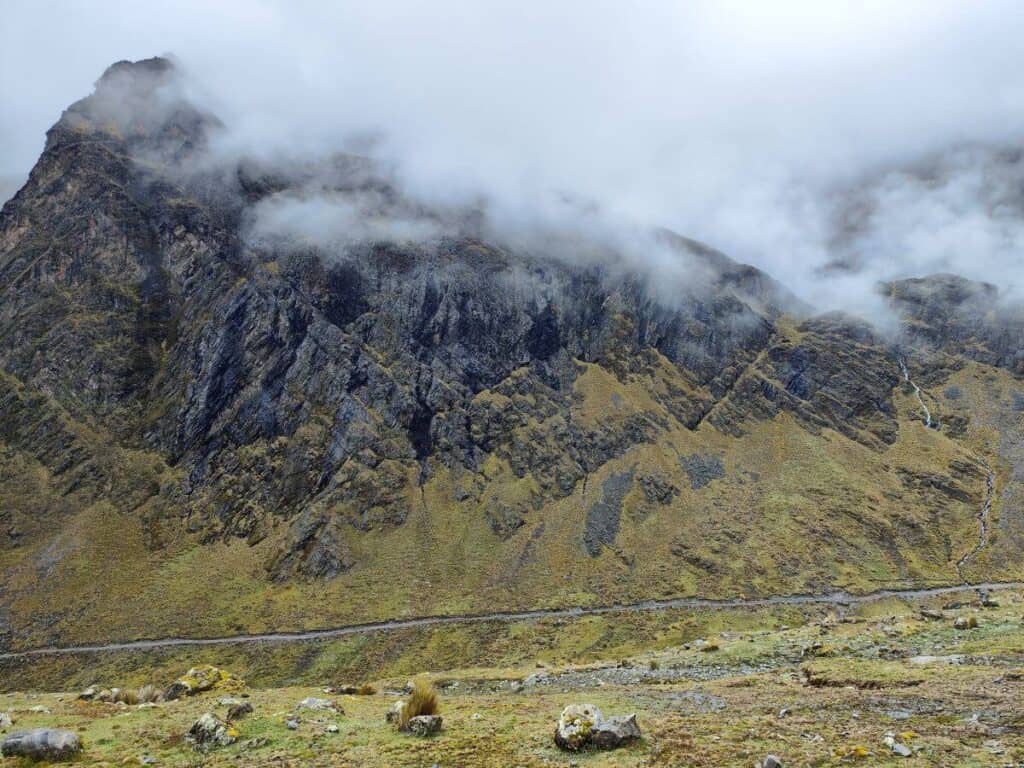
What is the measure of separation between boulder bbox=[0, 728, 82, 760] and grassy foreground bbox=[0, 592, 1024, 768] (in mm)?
477

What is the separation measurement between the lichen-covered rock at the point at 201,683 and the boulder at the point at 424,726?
1582 centimetres

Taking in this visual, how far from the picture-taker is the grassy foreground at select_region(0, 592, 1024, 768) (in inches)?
510

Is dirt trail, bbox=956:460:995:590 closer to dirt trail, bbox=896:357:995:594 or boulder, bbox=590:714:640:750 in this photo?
dirt trail, bbox=896:357:995:594

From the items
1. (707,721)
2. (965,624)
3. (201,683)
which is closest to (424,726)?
(707,721)

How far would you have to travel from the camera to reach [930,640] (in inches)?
1133

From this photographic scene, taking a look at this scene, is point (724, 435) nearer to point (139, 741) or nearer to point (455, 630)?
point (455, 630)

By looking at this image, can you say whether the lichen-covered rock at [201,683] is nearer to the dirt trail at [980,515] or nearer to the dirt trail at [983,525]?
the dirt trail at [980,515]

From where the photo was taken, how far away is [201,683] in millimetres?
28000

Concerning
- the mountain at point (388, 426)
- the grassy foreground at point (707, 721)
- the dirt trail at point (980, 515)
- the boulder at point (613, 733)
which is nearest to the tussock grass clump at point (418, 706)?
the grassy foreground at point (707, 721)

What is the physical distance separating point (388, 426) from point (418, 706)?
133507 millimetres

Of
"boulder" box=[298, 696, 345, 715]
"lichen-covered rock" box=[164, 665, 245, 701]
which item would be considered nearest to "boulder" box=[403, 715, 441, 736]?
"boulder" box=[298, 696, 345, 715]

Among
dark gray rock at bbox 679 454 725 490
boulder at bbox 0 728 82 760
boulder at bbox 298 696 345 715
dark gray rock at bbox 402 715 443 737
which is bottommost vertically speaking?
dark gray rock at bbox 679 454 725 490

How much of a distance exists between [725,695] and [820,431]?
16516 cm

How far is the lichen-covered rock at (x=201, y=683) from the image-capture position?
2702 cm
